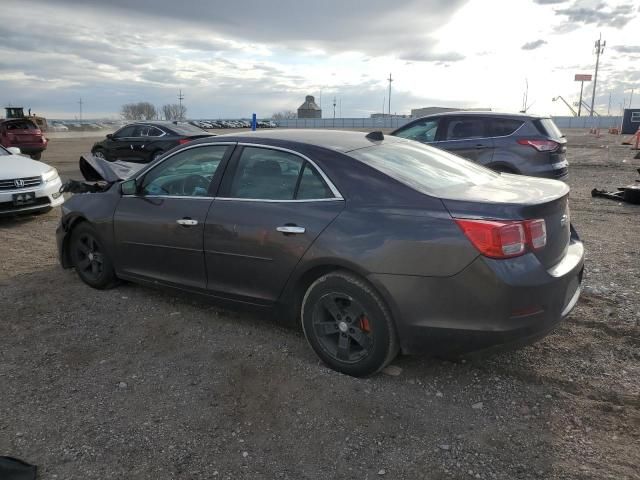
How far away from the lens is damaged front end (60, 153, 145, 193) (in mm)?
5285

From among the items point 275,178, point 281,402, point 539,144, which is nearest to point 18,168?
point 275,178

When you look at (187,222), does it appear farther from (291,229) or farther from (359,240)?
(359,240)

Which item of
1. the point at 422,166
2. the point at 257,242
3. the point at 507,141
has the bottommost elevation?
the point at 257,242

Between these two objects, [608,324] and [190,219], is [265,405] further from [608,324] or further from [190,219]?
[608,324]

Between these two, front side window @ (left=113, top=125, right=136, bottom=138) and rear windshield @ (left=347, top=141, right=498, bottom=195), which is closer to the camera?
rear windshield @ (left=347, top=141, right=498, bottom=195)

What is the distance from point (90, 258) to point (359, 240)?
309 cm

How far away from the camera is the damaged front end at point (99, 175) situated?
208 inches

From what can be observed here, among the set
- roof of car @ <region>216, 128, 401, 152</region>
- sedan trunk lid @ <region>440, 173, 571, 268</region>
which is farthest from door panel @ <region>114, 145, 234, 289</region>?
sedan trunk lid @ <region>440, 173, 571, 268</region>

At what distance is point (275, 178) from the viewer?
149 inches

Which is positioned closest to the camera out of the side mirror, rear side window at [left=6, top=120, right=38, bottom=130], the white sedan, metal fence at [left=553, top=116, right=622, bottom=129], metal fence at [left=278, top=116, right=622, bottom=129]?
the side mirror

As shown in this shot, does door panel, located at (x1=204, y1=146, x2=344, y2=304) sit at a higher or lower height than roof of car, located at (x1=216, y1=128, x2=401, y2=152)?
lower

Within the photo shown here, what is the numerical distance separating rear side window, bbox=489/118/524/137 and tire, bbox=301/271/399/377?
6.14m

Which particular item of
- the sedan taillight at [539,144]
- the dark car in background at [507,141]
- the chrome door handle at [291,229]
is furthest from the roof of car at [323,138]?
the sedan taillight at [539,144]

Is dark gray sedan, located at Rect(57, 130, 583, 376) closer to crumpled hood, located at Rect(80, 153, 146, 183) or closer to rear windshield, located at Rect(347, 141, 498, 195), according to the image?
rear windshield, located at Rect(347, 141, 498, 195)
